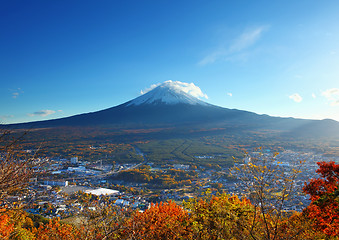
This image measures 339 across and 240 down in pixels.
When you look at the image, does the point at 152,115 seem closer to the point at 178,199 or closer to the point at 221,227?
the point at 178,199

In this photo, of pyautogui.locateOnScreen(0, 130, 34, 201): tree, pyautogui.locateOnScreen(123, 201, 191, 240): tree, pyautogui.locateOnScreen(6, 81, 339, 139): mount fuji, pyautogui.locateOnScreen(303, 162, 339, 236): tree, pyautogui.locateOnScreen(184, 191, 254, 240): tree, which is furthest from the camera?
pyautogui.locateOnScreen(6, 81, 339, 139): mount fuji

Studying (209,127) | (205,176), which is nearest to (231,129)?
(209,127)

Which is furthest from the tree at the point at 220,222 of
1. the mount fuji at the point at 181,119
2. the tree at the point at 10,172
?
the mount fuji at the point at 181,119

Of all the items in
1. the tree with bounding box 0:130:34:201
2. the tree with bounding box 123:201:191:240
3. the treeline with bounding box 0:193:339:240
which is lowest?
the tree with bounding box 123:201:191:240

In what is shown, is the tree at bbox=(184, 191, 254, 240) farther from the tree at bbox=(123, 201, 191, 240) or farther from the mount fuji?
the mount fuji

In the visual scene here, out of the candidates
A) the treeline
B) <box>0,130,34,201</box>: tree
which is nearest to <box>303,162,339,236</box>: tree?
the treeline
